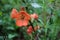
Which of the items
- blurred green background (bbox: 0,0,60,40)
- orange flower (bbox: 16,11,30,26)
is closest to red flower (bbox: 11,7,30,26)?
orange flower (bbox: 16,11,30,26)

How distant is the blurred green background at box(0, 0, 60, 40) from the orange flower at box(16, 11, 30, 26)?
14cm

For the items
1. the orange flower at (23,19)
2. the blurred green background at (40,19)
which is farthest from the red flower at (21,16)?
the blurred green background at (40,19)

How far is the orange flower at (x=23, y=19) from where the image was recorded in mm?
1371

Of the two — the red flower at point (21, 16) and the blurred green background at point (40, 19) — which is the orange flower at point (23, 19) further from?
the blurred green background at point (40, 19)

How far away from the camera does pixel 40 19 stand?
1.61m

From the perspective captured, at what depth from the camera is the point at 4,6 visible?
1.74 meters

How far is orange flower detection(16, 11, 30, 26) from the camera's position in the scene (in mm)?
1371

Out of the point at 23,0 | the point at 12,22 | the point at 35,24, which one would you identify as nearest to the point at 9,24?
the point at 12,22

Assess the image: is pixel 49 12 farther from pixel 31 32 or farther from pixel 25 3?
pixel 31 32

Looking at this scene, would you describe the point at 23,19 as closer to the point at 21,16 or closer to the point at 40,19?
the point at 21,16

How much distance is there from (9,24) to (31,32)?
0.73 ft

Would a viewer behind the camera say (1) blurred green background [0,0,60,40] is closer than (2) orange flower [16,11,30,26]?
No

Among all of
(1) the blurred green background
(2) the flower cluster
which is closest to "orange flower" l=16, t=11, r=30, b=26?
(2) the flower cluster

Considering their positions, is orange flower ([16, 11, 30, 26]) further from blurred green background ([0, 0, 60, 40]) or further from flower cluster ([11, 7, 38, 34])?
blurred green background ([0, 0, 60, 40])
